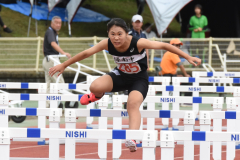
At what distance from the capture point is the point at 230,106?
256 inches

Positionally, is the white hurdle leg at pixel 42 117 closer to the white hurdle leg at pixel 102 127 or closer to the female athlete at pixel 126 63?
the white hurdle leg at pixel 102 127

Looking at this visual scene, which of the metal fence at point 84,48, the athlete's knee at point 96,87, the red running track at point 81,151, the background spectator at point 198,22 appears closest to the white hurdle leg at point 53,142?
the athlete's knee at point 96,87

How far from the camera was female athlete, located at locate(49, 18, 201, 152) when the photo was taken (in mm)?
5551

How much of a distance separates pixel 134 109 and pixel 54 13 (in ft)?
56.4

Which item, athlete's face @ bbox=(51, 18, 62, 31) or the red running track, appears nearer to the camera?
the red running track

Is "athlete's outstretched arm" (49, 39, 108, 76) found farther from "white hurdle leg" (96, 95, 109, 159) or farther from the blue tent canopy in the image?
the blue tent canopy

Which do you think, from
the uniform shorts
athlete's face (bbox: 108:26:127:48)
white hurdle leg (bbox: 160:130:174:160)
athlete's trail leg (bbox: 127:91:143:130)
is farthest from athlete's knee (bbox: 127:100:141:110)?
white hurdle leg (bbox: 160:130:174:160)

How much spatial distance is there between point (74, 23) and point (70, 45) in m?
7.78

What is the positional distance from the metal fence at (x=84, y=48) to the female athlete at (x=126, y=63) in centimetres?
898

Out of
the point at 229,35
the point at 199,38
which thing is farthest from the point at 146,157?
the point at 229,35

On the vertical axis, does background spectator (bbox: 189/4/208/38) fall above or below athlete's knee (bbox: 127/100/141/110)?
above

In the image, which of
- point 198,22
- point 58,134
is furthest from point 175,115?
point 198,22

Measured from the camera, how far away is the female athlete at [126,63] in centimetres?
555

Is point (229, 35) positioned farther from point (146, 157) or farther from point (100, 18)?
point (146, 157)
